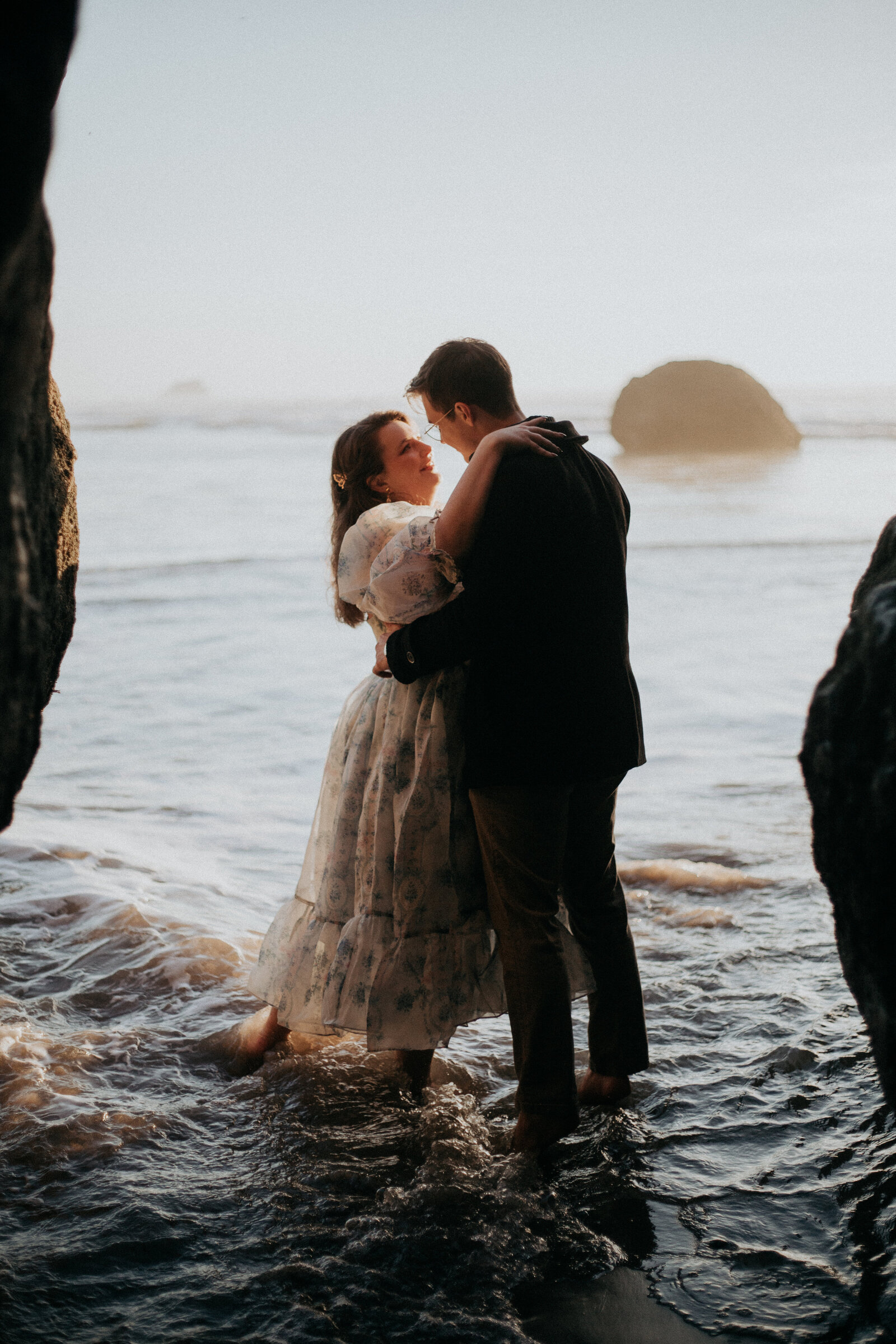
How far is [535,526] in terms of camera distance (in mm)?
2479

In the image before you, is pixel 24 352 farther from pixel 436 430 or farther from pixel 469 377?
pixel 436 430

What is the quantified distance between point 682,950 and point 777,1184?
4.83ft

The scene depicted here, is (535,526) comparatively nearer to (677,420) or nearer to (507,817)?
(507,817)

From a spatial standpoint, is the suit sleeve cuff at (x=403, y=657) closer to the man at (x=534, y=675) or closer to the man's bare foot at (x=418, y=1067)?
the man at (x=534, y=675)

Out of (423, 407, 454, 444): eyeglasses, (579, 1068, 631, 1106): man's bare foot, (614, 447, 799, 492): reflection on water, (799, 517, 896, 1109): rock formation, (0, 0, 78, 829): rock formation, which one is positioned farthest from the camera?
(614, 447, 799, 492): reflection on water

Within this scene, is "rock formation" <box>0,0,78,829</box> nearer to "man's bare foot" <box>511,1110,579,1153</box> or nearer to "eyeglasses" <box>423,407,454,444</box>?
"eyeglasses" <box>423,407,454,444</box>

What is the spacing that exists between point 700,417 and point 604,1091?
2972 cm

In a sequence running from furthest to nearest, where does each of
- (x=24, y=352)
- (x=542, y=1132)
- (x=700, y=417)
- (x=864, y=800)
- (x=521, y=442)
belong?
(x=700, y=417), (x=542, y=1132), (x=521, y=442), (x=864, y=800), (x=24, y=352)

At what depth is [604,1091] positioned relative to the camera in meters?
2.92

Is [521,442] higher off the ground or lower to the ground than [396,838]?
higher

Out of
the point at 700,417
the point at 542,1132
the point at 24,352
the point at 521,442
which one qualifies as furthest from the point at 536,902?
the point at 700,417

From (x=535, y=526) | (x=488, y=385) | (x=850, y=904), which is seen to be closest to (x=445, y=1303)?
(x=850, y=904)

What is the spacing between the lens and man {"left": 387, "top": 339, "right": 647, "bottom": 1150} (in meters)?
2.50

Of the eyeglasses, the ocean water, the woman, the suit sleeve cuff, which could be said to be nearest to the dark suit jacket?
the suit sleeve cuff
